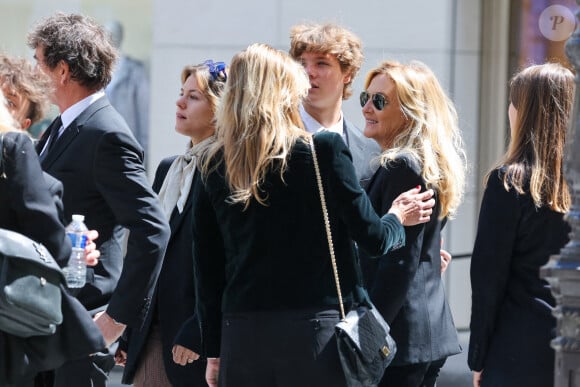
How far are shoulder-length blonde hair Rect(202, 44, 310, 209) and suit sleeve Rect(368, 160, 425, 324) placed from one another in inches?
31.7

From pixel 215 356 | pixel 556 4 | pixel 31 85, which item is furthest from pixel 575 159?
pixel 556 4

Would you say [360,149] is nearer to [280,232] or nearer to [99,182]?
[99,182]

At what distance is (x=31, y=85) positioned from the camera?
6.05 meters

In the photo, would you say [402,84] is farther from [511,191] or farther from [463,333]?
[463,333]

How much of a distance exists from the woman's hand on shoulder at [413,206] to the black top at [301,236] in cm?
43

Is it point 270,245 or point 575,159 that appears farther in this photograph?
point 270,245

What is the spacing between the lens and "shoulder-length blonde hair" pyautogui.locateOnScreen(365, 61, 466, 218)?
16.2ft

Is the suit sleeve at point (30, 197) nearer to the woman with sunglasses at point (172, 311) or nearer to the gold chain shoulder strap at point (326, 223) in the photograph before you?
the gold chain shoulder strap at point (326, 223)

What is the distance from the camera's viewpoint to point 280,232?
4.07m

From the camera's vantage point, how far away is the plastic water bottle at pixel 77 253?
446 cm

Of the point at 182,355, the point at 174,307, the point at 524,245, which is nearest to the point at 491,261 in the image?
the point at 524,245

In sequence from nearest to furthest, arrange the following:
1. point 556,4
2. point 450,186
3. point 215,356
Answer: point 215,356, point 450,186, point 556,4

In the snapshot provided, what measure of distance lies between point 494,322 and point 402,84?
115 cm

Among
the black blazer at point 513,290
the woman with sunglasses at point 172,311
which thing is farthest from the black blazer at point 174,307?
the black blazer at point 513,290
